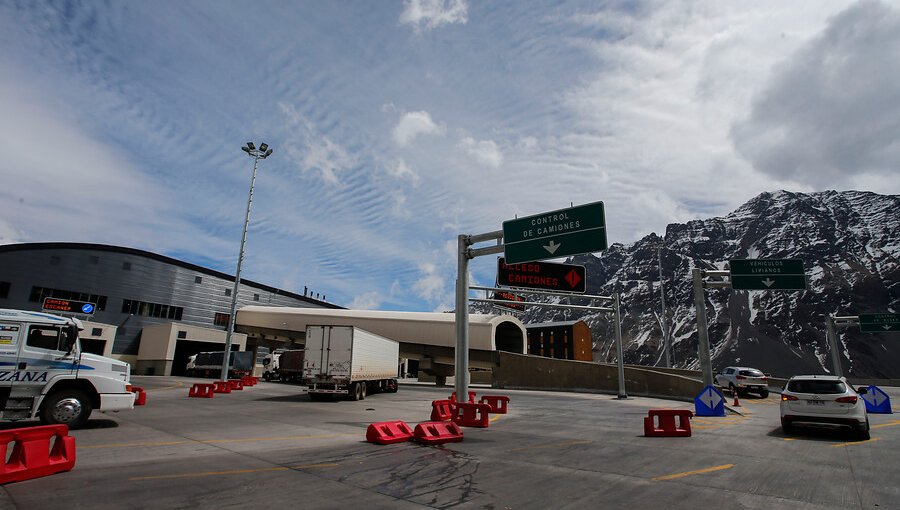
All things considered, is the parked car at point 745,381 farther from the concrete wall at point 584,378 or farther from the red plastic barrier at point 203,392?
the red plastic barrier at point 203,392

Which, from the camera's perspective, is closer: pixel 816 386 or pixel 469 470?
pixel 469 470

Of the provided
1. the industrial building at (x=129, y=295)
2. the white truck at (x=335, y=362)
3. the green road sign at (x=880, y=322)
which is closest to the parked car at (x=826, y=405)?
the white truck at (x=335, y=362)

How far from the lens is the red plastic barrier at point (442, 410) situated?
14.2 metres

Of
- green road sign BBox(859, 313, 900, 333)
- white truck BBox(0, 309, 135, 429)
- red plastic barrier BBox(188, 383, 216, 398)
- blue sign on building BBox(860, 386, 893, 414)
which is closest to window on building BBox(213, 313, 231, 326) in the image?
red plastic barrier BBox(188, 383, 216, 398)

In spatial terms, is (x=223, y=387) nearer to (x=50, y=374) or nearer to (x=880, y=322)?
(x=50, y=374)

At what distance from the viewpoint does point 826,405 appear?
11.9 metres

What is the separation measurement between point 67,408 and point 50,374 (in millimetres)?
967

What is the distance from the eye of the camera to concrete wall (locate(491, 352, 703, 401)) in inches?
1289

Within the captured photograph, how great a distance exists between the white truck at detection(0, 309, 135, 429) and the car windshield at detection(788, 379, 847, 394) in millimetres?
18253

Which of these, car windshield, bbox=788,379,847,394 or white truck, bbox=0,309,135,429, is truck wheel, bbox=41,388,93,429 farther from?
car windshield, bbox=788,379,847,394

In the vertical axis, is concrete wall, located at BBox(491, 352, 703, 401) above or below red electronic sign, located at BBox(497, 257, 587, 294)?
below

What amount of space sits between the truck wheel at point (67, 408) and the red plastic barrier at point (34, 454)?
5253mm

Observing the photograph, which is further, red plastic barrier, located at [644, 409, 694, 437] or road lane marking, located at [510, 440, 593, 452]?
red plastic barrier, located at [644, 409, 694, 437]

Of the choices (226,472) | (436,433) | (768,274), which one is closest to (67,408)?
(226,472)
